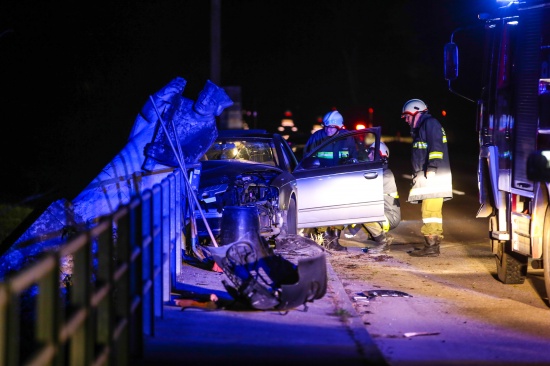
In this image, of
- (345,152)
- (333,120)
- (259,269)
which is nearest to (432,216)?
(345,152)

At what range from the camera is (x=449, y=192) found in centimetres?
1202

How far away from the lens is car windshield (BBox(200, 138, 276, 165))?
41.2ft

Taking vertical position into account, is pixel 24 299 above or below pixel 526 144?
below

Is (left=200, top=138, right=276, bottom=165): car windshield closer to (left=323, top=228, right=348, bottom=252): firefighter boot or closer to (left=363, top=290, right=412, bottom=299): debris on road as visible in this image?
(left=323, top=228, right=348, bottom=252): firefighter boot

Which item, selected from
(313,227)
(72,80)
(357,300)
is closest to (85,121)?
(72,80)

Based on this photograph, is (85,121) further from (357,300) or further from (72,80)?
(357,300)

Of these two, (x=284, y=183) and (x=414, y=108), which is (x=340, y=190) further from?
(x=414, y=108)

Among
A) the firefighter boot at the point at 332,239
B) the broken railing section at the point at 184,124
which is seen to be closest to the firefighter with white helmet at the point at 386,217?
the firefighter boot at the point at 332,239

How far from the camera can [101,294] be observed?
464 cm

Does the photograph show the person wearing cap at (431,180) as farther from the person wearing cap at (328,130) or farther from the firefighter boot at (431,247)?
the person wearing cap at (328,130)

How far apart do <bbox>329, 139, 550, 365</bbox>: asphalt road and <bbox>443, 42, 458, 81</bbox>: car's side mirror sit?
7.62 ft

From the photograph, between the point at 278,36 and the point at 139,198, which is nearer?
the point at 139,198

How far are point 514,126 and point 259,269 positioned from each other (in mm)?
2886

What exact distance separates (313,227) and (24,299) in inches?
199
